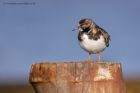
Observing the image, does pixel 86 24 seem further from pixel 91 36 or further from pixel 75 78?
pixel 75 78

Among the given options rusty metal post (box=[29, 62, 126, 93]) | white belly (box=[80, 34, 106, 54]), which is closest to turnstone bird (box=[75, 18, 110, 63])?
white belly (box=[80, 34, 106, 54])

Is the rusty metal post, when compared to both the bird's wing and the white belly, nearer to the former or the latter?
the white belly

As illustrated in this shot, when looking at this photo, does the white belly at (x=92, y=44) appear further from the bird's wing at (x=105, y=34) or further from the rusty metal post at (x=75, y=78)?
the rusty metal post at (x=75, y=78)

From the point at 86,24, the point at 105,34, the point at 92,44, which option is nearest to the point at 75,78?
the point at 86,24

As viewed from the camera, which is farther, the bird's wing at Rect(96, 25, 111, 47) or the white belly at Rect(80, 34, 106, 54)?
the bird's wing at Rect(96, 25, 111, 47)

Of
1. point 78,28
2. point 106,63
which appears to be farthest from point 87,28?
point 106,63

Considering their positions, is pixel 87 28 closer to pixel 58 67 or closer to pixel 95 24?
pixel 95 24
